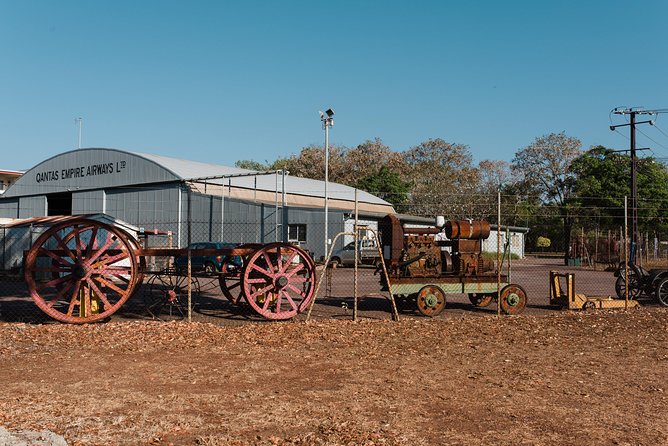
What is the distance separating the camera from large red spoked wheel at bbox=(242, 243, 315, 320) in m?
12.3

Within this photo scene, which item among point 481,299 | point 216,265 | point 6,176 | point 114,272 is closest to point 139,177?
point 216,265

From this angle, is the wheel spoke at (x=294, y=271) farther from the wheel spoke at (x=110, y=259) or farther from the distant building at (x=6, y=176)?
the distant building at (x=6, y=176)

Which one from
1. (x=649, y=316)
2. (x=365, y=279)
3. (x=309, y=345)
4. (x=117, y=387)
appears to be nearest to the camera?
(x=117, y=387)

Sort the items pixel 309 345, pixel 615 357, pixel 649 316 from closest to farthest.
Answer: pixel 615 357 → pixel 309 345 → pixel 649 316

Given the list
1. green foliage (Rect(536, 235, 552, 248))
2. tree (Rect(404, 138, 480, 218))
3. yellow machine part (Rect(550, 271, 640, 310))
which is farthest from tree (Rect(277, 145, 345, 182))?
yellow machine part (Rect(550, 271, 640, 310))

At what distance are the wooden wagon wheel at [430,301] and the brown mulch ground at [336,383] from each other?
1.22m

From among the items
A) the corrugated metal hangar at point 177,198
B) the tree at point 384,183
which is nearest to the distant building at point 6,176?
the corrugated metal hangar at point 177,198

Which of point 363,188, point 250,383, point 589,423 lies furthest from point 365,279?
point 363,188

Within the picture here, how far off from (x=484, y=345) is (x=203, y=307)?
7.07 metres

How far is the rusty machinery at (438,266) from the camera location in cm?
1331

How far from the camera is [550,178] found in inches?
2544

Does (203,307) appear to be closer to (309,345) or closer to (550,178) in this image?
(309,345)

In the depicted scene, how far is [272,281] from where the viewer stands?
12.6 meters

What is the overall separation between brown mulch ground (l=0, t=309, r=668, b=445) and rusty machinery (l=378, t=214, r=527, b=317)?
1.52 metres
